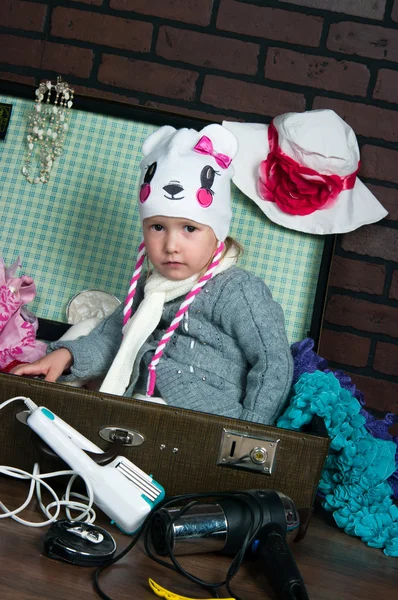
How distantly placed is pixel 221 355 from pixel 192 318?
95mm

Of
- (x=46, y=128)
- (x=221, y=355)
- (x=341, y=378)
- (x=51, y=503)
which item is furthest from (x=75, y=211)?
(x=51, y=503)

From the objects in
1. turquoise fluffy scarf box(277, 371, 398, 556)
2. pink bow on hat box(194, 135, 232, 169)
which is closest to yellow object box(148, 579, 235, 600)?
turquoise fluffy scarf box(277, 371, 398, 556)

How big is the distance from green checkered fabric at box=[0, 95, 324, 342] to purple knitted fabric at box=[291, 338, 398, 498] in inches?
18.6

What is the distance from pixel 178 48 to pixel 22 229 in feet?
1.95

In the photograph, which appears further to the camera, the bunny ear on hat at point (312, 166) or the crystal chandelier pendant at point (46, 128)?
the crystal chandelier pendant at point (46, 128)

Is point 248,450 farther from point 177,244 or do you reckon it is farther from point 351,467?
point 177,244

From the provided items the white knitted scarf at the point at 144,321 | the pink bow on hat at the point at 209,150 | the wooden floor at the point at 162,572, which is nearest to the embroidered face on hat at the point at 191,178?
the pink bow on hat at the point at 209,150

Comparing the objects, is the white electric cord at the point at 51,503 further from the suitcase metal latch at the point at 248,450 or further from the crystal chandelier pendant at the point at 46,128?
the crystal chandelier pendant at the point at 46,128

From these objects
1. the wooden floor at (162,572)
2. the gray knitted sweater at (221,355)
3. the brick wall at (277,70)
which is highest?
the brick wall at (277,70)

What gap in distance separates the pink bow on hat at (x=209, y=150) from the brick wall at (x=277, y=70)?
0.40 m

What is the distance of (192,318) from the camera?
4.72ft

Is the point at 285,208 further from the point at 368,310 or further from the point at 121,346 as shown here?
the point at 121,346

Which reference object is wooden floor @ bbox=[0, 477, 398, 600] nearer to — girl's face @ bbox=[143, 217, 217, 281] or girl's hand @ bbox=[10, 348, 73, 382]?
girl's hand @ bbox=[10, 348, 73, 382]

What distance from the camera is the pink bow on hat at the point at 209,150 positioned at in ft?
4.44
